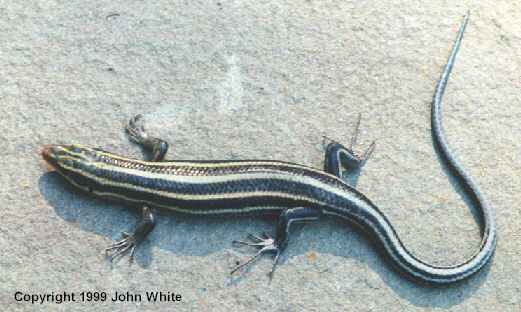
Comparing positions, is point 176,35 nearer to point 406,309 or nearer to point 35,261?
point 35,261

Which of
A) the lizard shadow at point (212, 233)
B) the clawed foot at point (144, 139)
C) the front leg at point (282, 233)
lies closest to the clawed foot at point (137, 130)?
the clawed foot at point (144, 139)

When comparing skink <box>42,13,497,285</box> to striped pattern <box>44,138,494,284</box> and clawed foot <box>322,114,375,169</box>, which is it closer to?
striped pattern <box>44,138,494,284</box>

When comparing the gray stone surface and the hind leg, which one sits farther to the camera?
the hind leg

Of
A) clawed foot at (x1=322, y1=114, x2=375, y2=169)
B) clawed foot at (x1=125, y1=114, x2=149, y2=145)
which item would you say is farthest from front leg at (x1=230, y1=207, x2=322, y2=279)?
clawed foot at (x1=125, y1=114, x2=149, y2=145)

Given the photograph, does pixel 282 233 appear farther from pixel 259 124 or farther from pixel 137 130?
pixel 137 130

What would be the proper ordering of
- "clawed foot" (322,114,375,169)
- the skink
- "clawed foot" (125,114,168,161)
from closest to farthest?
the skink < "clawed foot" (125,114,168,161) < "clawed foot" (322,114,375,169)

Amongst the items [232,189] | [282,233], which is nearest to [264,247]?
[282,233]

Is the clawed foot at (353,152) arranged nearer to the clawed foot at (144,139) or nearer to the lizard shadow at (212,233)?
the lizard shadow at (212,233)
